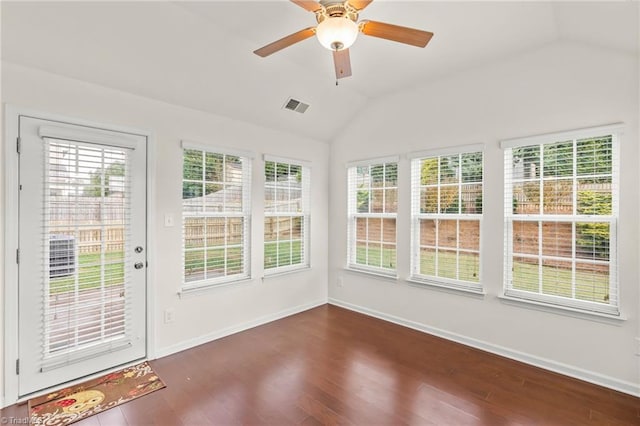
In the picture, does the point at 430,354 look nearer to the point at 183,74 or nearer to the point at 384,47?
the point at 384,47

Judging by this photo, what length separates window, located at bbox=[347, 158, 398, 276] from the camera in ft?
13.5

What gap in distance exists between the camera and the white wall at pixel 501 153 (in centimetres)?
251

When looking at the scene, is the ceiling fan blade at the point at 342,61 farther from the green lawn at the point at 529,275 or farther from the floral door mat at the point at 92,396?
the floral door mat at the point at 92,396

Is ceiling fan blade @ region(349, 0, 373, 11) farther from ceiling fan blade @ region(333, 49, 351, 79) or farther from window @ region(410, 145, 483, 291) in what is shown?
window @ region(410, 145, 483, 291)

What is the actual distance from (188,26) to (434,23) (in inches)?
79.3

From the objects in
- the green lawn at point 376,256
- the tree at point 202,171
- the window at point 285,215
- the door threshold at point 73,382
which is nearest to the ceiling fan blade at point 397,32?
the tree at point 202,171

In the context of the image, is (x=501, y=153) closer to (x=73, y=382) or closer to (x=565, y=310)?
(x=565, y=310)

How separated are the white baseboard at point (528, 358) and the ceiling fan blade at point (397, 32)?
297cm

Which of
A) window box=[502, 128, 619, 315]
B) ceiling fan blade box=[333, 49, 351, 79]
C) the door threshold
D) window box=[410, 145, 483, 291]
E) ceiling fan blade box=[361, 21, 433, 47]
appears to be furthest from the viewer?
window box=[410, 145, 483, 291]

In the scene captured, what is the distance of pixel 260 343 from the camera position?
337 centimetres

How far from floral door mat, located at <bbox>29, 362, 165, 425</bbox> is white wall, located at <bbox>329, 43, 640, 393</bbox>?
108 inches

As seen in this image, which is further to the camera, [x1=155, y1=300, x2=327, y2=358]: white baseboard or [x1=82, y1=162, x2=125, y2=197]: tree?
[x1=155, y1=300, x2=327, y2=358]: white baseboard

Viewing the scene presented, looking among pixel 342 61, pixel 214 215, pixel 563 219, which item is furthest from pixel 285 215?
pixel 563 219

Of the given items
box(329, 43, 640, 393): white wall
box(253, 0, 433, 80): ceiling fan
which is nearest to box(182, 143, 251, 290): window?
box(329, 43, 640, 393): white wall
